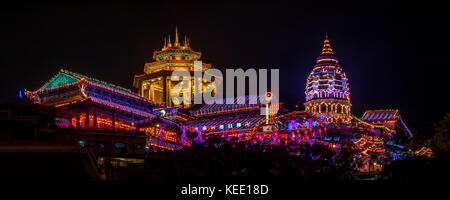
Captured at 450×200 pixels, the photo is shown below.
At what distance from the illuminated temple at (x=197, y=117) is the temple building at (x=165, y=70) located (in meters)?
0.20

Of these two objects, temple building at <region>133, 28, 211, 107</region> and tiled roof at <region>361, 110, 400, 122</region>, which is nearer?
tiled roof at <region>361, 110, 400, 122</region>

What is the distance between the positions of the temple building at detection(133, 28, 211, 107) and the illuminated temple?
0.20 meters

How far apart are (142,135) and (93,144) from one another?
6549 millimetres

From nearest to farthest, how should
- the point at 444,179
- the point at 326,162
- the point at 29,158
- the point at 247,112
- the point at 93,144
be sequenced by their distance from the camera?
Result: the point at 444,179 → the point at 29,158 → the point at 326,162 → the point at 93,144 → the point at 247,112

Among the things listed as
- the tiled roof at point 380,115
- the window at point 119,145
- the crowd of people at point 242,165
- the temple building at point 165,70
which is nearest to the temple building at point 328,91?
the tiled roof at point 380,115

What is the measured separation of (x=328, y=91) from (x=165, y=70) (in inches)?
1288

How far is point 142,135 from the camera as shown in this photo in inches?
2603

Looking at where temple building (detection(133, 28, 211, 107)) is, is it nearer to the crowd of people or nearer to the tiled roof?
the tiled roof

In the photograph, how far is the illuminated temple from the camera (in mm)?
72625

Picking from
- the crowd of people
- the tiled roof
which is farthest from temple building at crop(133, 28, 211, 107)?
the crowd of people

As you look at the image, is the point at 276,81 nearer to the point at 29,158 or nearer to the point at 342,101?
the point at 342,101

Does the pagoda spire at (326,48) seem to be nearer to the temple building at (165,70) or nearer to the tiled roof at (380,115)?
the tiled roof at (380,115)

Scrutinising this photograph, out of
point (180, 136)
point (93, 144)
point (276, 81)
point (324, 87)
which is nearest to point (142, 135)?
point (93, 144)

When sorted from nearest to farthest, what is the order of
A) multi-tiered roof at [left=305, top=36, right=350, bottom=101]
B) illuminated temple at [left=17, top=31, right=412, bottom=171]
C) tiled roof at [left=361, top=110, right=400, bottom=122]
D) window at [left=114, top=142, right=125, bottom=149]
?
window at [left=114, top=142, right=125, bottom=149] < illuminated temple at [left=17, top=31, right=412, bottom=171] < tiled roof at [left=361, top=110, right=400, bottom=122] < multi-tiered roof at [left=305, top=36, right=350, bottom=101]
